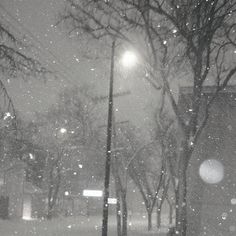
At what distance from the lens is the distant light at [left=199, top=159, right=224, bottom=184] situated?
24.2 metres

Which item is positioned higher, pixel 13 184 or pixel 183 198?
pixel 13 184

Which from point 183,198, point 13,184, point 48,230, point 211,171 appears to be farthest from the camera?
point 13,184

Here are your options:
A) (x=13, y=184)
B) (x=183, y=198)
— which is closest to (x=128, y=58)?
(x=183, y=198)

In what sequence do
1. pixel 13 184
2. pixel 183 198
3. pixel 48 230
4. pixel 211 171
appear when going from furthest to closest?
pixel 13 184, pixel 48 230, pixel 211 171, pixel 183 198

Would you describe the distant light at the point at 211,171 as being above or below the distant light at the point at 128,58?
below

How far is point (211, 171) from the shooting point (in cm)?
2453

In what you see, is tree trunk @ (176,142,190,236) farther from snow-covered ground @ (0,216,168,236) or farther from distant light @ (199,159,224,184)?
snow-covered ground @ (0,216,168,236)

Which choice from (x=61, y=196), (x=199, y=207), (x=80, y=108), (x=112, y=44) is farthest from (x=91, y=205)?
(x=112, y=44)

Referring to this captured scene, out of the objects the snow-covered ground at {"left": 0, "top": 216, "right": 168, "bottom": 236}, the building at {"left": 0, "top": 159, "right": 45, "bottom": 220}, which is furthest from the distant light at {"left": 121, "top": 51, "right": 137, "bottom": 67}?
the building at {"left": 0, "top": 159, "right": 45, "bottom": 220}

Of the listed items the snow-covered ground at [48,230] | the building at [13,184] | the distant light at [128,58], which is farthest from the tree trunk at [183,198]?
the building at [13,184]

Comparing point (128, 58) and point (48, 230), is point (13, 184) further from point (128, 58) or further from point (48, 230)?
point (128, 58)

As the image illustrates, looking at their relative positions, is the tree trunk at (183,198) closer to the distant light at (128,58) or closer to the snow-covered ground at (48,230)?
the distant light at (128,58)

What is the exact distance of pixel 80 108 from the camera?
35.3 metres

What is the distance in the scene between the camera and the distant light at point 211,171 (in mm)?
24172
